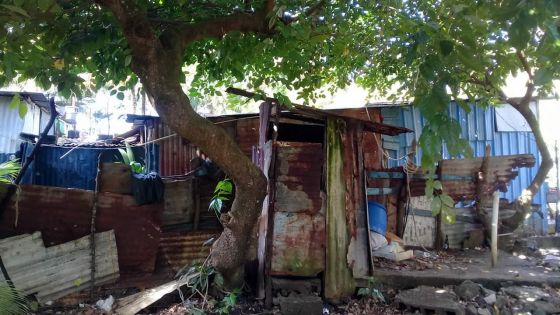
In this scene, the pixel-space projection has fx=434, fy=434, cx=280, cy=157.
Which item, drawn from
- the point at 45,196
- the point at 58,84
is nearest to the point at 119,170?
the point at 45,196

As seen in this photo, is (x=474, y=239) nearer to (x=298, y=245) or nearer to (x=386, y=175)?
(x=386, y=175)

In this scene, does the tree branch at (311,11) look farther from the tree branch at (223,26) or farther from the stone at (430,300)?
the stone at (430,300)

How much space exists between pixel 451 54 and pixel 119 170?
5.81 m

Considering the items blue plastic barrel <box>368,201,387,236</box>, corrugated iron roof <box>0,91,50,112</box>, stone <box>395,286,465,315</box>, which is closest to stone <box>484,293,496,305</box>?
stone <box>395,286,465,315</box>

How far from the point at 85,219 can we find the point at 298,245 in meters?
3.09

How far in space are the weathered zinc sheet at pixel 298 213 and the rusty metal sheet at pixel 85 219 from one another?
6.99 feet

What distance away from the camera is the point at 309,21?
4.86 m

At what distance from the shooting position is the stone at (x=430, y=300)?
17.2 ft

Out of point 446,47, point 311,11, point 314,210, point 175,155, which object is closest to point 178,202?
point 175,155

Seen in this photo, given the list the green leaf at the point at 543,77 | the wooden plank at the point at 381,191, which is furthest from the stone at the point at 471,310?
the green leaf at the point at 543,77

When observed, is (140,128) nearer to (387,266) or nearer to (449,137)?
(387,266)

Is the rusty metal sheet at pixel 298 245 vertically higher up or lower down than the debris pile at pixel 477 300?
higher up

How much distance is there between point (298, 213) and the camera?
5883 mm

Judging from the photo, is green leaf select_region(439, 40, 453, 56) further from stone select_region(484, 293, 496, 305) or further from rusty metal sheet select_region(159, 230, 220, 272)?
rusty metal sheet select_region(159, 230, 220, 272)
